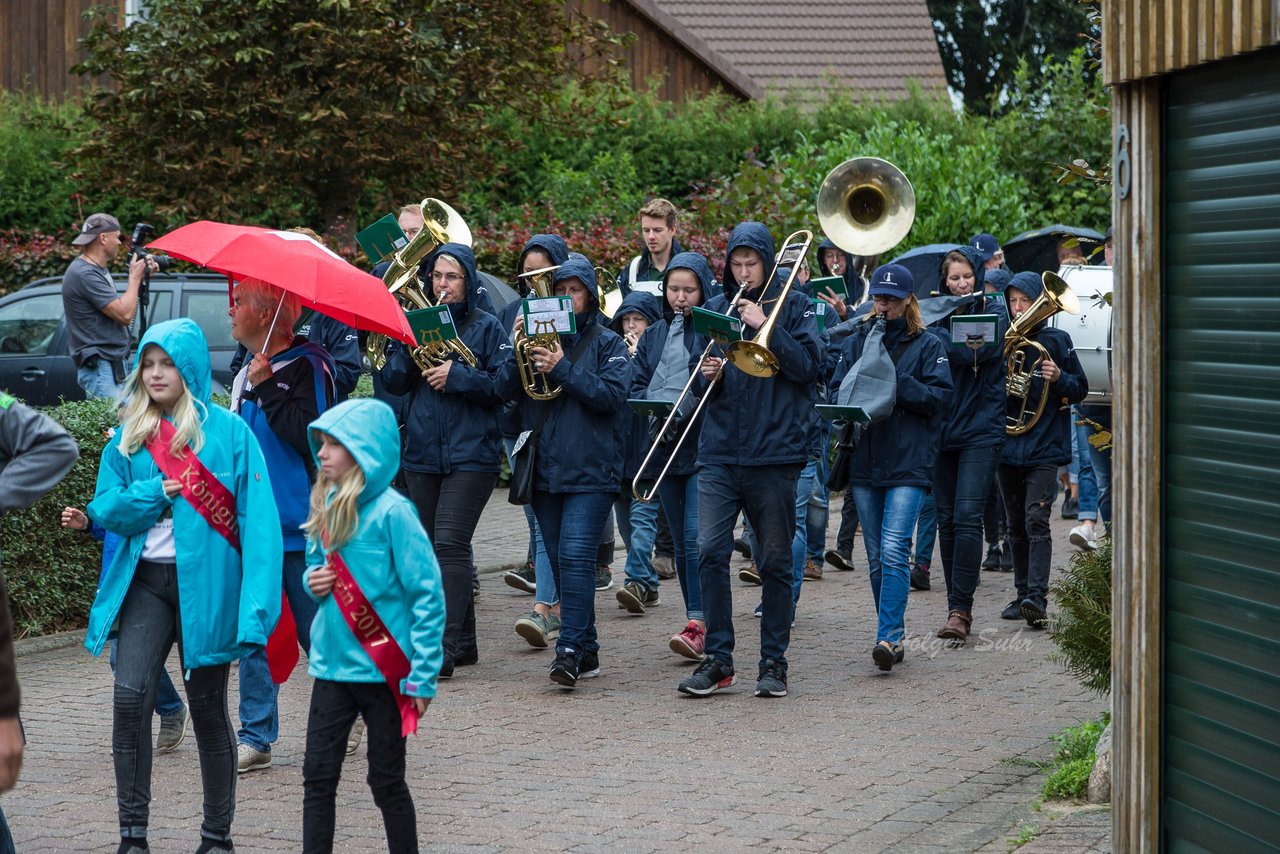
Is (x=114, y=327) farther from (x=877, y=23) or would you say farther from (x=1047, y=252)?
(x=877, y=23)

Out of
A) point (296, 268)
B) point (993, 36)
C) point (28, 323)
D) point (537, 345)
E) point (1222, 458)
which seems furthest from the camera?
point (993, 36)

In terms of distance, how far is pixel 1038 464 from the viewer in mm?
9914

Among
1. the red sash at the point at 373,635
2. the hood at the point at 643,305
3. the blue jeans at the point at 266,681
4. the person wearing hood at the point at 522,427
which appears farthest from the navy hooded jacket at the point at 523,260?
the red sash at the point at 373,635

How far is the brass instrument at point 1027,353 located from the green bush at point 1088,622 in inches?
128

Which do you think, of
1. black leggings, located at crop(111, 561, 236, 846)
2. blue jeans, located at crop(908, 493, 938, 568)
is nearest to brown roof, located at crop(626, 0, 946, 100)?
blue jeans, located at crop(908, 493, 938, 568)

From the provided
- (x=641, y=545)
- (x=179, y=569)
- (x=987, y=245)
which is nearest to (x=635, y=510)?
(x=641, y=545)

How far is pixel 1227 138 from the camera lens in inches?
176

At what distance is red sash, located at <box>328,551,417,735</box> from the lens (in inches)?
191

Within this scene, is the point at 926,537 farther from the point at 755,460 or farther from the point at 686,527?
the point at 755,460

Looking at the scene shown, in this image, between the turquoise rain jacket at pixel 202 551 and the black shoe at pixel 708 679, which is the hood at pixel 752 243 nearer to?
the black shoe at pixel 708 679

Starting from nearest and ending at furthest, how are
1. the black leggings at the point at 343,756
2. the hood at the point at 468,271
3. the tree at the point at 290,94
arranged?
the black leggings at the point at 343,756
the hood at the point at 468,271
the tree at the point at 290,94

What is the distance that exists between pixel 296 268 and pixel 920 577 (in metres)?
5.85

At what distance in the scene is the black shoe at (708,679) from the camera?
25.8 ft

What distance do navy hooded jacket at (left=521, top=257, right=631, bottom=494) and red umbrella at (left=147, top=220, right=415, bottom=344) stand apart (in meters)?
1.43
